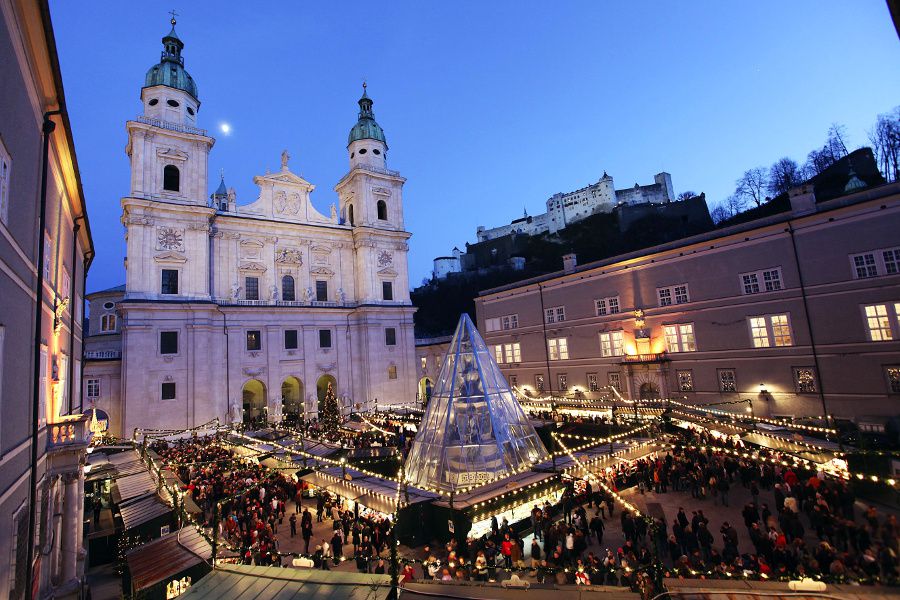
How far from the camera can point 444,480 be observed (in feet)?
48.4

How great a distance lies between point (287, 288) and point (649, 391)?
1160 inches

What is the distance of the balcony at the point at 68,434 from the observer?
412 inches

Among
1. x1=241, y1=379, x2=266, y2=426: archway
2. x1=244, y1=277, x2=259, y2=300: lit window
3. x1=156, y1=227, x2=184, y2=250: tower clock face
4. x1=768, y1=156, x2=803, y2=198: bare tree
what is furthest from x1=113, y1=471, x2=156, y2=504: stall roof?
x1=768, y1=156, x2=803, y2=198: bare tree

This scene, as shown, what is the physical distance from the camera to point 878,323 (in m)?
20.1

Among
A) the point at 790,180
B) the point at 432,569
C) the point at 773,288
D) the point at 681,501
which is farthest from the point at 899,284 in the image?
the point at 790,180

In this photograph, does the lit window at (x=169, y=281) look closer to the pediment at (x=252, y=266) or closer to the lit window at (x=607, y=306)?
the pediment at (x=252, y=266)

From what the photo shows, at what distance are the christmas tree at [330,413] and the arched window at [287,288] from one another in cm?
834

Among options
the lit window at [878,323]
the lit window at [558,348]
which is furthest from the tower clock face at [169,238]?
the lit window at [878,323]

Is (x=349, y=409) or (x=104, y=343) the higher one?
(x=104, y=343)

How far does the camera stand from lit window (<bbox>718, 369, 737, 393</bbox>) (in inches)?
965

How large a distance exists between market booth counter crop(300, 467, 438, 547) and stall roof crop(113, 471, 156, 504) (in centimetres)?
572

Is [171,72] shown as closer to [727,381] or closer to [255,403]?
[255,403]

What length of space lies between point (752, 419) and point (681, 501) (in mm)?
6732

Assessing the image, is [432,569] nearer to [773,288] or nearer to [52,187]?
[52,187]
